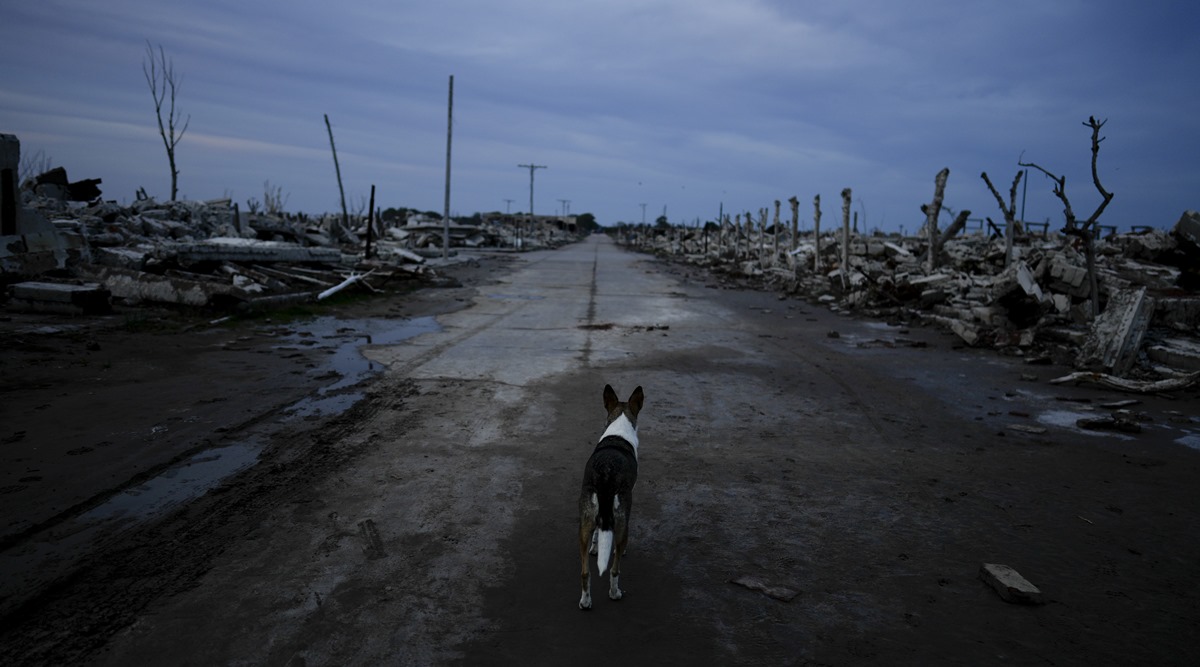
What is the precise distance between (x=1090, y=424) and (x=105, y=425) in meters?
9.01

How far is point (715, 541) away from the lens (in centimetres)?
414

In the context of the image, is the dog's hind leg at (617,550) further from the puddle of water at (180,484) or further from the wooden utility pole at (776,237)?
the wooden utility pole at (776,237)

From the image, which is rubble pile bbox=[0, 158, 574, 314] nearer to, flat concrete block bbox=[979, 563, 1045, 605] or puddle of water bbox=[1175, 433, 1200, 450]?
flat concrete block bbox=[979, 563, 1045, 605]

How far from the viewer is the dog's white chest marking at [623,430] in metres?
3.85

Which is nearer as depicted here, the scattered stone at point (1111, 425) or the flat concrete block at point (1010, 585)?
the flat concrete block at point (1010, 585)

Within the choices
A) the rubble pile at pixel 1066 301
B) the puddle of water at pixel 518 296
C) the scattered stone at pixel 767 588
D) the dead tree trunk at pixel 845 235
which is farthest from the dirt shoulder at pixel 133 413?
the dead tree trunk at pixel 845 235

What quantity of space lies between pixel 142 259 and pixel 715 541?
1517 cm

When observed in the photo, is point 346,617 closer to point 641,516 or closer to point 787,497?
point 641,516

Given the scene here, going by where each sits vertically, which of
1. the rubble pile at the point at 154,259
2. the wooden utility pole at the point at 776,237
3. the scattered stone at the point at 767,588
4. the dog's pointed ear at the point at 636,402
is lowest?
the scattered stone at the point at 767,588

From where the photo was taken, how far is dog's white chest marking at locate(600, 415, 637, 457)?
3.85 m

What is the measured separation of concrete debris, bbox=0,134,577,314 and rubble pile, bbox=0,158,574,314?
23 millimetres

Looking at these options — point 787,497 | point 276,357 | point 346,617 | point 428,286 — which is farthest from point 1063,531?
point 428,286

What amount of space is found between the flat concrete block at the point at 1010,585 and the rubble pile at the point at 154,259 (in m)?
12.3

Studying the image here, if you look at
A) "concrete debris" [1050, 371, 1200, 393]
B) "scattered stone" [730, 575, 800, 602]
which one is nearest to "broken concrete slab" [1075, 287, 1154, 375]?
"concrete debris" [1050, 371, 1200, 393]
